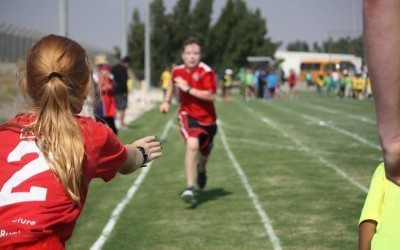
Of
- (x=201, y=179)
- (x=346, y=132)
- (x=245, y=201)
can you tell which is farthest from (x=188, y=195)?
(x=346, y=132)

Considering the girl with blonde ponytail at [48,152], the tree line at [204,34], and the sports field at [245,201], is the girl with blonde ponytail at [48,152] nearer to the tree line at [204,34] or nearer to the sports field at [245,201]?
the sports field at [245,201]

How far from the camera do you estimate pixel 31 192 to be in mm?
2969

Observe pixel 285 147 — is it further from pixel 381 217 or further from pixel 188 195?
pixel 381 217

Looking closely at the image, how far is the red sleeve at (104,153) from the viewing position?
127 inches

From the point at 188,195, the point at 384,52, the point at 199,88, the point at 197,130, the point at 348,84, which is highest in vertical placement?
the point at 384,52

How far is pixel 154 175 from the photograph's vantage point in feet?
41.0

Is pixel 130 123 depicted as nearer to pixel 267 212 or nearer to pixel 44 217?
pixel 267 212

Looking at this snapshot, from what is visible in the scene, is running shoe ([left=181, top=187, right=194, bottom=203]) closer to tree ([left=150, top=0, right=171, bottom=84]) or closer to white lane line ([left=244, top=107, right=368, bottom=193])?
white lane line ([left=244, top=107, right=368, bottom=193])

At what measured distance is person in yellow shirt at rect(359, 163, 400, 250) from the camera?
235 cm

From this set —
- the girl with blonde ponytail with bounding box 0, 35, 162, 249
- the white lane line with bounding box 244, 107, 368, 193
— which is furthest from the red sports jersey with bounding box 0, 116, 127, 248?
the white lane line with bounding box 244, 107, 368, 193

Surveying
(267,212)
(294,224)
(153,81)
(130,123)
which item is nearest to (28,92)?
(294,224)

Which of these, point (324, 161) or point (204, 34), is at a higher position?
point (204, 34)

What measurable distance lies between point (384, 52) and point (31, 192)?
6.42ft

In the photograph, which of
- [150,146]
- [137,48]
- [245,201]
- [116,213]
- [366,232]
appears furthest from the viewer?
[137,48]
